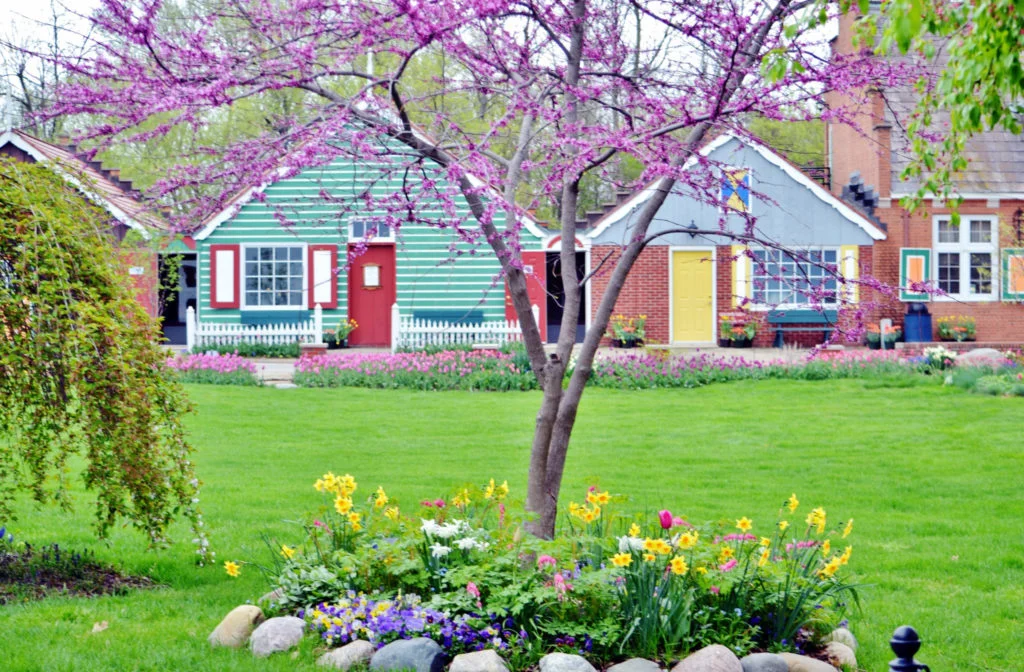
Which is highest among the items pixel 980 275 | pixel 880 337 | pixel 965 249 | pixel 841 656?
pixel 965 249

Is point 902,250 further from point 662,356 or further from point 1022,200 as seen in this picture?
point 662,356

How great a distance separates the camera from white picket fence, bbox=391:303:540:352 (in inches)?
786

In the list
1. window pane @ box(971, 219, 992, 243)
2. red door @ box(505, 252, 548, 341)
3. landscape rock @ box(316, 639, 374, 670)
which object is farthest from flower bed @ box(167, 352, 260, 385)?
window pane @ box(971, 219, 992, 243)

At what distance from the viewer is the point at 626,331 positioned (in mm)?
21672

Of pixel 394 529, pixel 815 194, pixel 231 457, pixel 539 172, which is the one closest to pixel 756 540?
pixel 394 529

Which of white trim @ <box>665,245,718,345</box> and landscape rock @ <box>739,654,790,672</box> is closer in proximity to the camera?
landscape rock @ <box>739,654,790,672</box>

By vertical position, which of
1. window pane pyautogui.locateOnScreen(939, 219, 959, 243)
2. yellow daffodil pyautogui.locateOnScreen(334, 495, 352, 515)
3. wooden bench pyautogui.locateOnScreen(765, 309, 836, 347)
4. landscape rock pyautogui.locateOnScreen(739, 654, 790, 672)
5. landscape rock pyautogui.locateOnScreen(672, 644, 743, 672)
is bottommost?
landscape rock pyautogui.locateOnScreen(739, 654, 790, 672)

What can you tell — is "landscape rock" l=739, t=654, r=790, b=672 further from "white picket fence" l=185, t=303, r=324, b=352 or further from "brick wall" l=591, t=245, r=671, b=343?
"brick wall" l=591, t=245, r=671, b=343

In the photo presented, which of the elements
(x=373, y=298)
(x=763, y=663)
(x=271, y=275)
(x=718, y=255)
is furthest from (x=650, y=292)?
(x=763, y=663)

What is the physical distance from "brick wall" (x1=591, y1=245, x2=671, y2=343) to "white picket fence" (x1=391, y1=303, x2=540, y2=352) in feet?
9.07

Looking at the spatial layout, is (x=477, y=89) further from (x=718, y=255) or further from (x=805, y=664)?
(x=718, y=255)

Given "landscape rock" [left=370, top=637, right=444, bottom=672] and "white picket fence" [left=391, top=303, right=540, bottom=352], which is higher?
"white picket fence" [left=391, top=303, right=540, bottom=352]

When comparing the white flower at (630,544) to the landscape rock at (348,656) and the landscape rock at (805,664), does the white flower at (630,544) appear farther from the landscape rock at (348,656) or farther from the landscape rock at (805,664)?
the landscape rock at (348,656)

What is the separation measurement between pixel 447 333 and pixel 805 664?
16286mm
